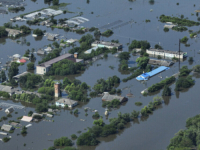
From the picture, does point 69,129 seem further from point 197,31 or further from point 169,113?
point 197,31

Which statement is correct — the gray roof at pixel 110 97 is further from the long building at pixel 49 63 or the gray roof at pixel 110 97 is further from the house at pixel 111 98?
the long building at pixel 49 63

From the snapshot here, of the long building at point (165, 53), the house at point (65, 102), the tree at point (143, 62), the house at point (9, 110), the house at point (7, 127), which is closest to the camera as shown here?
the house at point (7, 127)

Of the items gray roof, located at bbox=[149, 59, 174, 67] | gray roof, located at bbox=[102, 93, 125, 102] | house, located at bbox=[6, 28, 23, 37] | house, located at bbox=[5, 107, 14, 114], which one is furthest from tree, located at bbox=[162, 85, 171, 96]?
house, located at bbox=[6, 28, 23, 37]

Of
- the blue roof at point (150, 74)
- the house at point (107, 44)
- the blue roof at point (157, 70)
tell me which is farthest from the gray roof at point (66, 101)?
the house at point (107, 44)

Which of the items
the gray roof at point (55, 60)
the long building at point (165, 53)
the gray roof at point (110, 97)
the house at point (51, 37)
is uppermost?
the house at point (51, 37)

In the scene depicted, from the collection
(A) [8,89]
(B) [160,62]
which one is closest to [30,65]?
(A) [8,89]

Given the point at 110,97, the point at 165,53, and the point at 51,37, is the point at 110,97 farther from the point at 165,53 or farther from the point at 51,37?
the point at 51,37

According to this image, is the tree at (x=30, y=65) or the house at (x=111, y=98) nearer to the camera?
the house at (x=111, y=98)

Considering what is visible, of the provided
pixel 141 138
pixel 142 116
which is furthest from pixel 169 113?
pixel 141 138

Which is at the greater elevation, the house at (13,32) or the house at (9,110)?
the house at (13,32)
